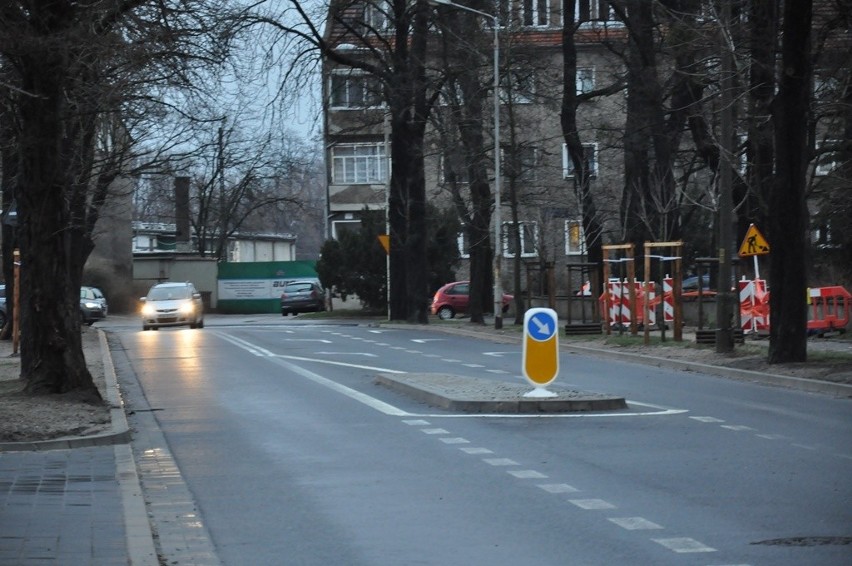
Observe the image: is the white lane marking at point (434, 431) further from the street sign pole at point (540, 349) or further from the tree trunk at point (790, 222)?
the tree trunk at point (790, 222)

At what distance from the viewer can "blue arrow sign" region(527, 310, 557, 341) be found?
16844 mm

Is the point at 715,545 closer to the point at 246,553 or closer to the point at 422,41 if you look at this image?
the point at 246,553

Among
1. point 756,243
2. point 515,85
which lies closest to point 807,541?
point 756,243

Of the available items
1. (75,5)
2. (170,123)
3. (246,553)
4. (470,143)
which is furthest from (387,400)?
(470,143)

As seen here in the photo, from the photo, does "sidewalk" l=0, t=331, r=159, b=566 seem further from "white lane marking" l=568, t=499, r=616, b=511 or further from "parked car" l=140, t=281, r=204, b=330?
"parked car" l=140, t=281, r=204, b=330

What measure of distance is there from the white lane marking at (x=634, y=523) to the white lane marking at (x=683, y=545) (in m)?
0.40

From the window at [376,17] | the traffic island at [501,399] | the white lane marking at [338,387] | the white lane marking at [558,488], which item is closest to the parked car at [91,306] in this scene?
the window at [376,17]

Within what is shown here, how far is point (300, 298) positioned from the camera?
64.8m

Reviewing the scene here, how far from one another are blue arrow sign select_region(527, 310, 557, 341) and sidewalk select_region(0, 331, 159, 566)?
520 cm

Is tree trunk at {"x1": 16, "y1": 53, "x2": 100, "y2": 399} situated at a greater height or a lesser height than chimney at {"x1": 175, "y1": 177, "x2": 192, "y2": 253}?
lesser

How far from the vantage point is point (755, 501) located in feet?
32.5

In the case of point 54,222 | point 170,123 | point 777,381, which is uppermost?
point 170,123

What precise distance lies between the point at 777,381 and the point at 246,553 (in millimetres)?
14166

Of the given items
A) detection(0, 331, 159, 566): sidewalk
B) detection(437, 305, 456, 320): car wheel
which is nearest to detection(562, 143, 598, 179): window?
detection(437, 305, 456, 320): car wheel
